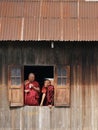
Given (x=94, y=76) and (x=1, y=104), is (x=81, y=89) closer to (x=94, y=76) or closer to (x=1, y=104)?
(x=94, y=76)

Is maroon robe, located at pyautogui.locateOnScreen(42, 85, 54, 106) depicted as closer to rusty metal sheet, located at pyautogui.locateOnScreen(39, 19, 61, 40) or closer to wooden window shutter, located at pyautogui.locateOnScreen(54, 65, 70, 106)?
wooden window shutter, located at pyautogui.locateOnScreen(54, 65, 70, 106)

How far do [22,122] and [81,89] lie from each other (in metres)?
2.00

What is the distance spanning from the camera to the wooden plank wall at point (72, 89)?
20.0 m

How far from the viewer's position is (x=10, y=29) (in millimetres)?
19625

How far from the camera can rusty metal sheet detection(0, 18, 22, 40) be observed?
63.6 feet

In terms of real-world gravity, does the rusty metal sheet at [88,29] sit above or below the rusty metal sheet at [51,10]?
below

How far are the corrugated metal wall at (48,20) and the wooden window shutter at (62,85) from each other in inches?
43.4

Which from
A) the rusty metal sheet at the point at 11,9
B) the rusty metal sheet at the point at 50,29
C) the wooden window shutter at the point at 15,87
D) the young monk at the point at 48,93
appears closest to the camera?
the rusty metal sheet at the point at 50,29

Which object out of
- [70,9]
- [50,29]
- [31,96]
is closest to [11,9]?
[50,29]

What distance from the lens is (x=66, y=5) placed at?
67.4 ft

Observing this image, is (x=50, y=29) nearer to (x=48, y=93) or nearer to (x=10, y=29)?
(x=10, y=29)

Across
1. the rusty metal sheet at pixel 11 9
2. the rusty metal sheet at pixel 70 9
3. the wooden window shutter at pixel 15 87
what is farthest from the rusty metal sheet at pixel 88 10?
the wooden window shutter at pixel 15 87

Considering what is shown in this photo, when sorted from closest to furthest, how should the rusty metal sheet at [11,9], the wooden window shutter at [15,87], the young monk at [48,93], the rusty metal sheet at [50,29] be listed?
the rusty metal sheet at [50,29] → the wooden window shutter at [15,87] → the rusty metal sheet at [11,9] → the young monk at [48,93]

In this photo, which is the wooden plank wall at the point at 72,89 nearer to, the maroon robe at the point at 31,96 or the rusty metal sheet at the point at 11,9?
the maroon robe at the point at 31,96
